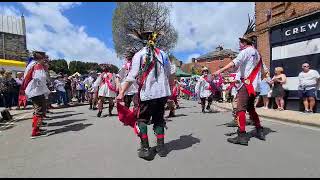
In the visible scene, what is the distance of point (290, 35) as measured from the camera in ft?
51.6

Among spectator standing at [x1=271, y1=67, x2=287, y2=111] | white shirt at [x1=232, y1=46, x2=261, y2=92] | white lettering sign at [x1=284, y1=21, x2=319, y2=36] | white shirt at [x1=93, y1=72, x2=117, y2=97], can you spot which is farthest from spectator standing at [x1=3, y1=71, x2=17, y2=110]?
white shirt at [x1=232, y1=46, x2=261, y2=92]

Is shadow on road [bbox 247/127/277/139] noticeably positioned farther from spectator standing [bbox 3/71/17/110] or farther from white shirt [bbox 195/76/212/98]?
spectator standing [bbox 3/71/17/110]

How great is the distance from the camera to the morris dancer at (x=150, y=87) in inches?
268

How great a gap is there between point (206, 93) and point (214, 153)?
7.63 meters

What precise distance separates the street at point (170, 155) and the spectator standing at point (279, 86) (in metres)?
5.41

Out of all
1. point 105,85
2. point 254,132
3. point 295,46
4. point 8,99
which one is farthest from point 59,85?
point 254,132

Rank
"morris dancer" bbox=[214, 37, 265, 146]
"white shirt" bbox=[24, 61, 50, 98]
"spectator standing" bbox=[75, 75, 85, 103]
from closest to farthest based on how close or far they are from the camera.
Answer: "morris dancer" bbox=[214, 37, 265, 146] → "white shirt" bbox=[24, 61, 50, 98] → "spectator standing" bbox=[75, 75, 85, 103]

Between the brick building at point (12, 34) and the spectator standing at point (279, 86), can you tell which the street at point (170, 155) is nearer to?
the spectator standing at point (279, 86)

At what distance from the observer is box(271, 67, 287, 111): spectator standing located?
15336mm

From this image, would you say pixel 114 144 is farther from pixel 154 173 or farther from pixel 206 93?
pixel 206 93

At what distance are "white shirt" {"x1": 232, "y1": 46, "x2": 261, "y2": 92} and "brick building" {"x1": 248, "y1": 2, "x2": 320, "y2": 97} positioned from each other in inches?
281

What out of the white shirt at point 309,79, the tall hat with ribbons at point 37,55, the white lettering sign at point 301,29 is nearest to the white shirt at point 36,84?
the tall hat with ribbons at point 37,55

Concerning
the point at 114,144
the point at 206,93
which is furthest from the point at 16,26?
the point at 114,144

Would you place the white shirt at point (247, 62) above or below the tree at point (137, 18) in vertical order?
below
